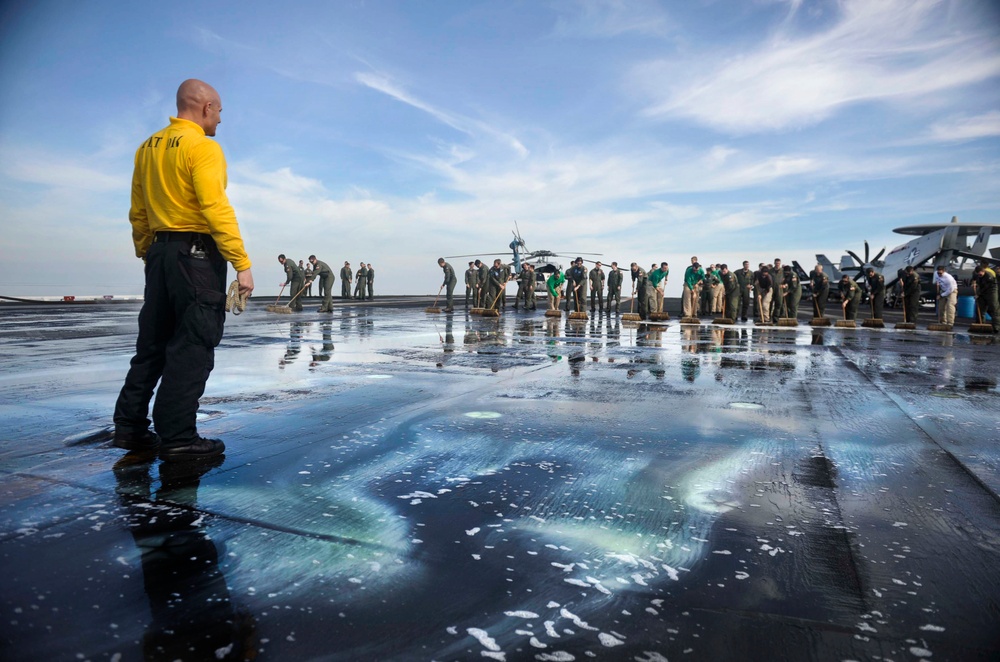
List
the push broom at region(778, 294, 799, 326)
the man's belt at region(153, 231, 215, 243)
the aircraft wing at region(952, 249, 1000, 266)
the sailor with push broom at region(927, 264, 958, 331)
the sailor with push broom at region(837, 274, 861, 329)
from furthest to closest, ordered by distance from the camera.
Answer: the aircraft wing at region(952, 249, 1000, 266) → the push broom at region(778, 294, 799, 326) → the sailor with push broom at region(837, 274, 861, 329) → the sailor with push broom at region(927, 264, 958, 331) → the man's belt at region(153, 231, 215, 243)

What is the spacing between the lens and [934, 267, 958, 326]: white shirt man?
52.5ft

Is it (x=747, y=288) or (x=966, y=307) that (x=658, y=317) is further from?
(x=966, y=307)

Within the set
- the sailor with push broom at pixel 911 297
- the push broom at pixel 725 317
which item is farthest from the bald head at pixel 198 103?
the sailor with push broom at pixel 911 297

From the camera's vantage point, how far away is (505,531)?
81.2 inches

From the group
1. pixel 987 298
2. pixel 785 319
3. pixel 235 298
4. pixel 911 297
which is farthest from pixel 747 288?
pixel 235 298

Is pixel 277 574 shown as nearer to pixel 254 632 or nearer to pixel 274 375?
pixel 254 632

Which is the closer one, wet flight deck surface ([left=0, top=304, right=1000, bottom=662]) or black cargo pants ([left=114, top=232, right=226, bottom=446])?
wet flight deck surface ([left=0, top=304, right=1000, bottom=662])

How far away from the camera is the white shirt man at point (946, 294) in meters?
16.0

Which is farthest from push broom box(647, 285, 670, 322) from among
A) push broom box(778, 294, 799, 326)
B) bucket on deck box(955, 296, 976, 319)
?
bucket on deck box(955, 296, 976, 319)

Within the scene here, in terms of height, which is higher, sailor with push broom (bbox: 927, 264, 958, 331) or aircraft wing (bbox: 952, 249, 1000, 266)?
aircraft wing (bbox: 952, 249, 1000, 266)

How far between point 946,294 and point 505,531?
18538 millimetres

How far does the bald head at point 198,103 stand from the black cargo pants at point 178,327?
2.10 feet

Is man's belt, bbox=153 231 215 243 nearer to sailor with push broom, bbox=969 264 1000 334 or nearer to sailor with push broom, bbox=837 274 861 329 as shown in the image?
sailor with push broom, bbox=969 264 1000 334

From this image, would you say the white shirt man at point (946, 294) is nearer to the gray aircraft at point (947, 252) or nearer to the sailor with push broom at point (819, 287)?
A: the sailor with push broom at point (819, 287)
